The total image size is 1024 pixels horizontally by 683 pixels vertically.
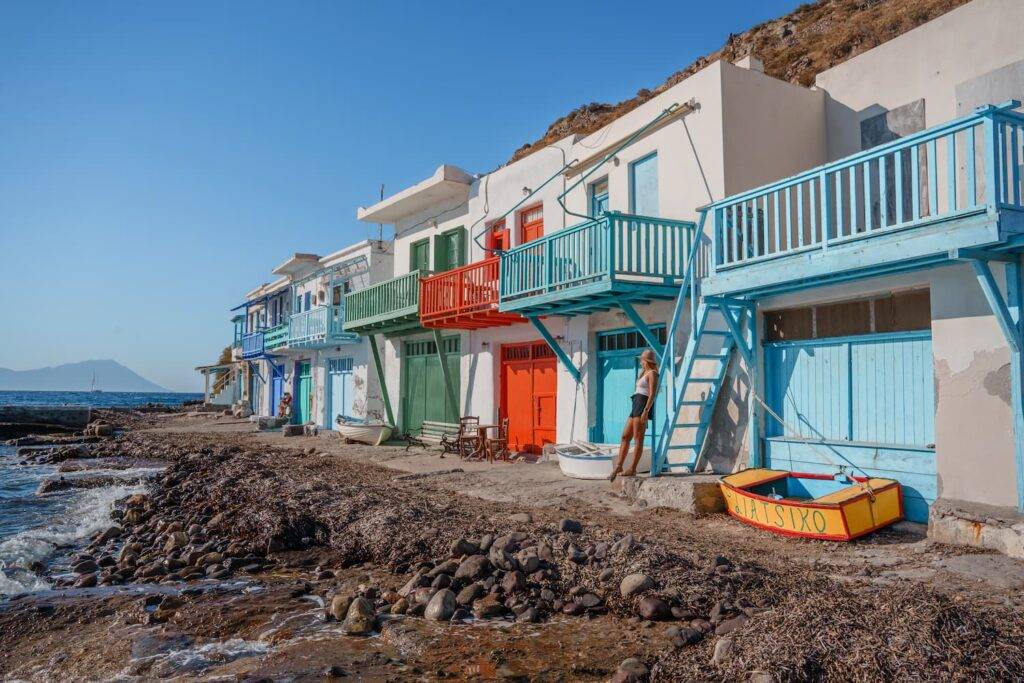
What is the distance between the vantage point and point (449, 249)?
19609 millimetres

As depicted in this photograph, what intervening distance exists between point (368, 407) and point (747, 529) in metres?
16.6

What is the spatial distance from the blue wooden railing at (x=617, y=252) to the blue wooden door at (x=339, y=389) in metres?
13.7

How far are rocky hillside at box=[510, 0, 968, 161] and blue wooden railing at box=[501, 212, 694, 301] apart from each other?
32.6 ft

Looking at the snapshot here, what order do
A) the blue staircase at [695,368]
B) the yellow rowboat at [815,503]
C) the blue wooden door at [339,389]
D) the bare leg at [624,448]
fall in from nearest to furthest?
1. the yellow rowboat at [815,503]
2. the blue staircase at [695,368]
3. the bare leg at [624,448]
4. the blue wooden door at [339,389]

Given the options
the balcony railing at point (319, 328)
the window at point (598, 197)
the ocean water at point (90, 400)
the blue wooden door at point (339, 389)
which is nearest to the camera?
the window at point (598, 197)

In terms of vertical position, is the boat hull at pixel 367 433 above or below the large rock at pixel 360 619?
above

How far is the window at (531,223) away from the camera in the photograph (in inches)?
619

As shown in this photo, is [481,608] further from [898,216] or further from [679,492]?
[898,216]

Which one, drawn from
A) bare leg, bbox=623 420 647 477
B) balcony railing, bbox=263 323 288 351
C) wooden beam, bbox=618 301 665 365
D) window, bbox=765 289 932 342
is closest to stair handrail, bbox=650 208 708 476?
bare leg, bbox=623 420 647 477

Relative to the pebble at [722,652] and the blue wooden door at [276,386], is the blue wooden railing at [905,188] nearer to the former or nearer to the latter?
the pebble at [722,652]

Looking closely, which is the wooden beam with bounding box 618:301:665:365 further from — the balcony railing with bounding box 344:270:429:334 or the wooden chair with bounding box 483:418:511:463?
→ the balcony railing with bounding box 344:270:429:334

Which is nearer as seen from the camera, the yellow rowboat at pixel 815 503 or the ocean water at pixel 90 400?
the yellow rowboat at pixel 815 503

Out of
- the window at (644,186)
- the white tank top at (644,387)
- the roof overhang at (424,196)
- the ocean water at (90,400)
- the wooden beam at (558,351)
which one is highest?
the roof overhang at (424,196)

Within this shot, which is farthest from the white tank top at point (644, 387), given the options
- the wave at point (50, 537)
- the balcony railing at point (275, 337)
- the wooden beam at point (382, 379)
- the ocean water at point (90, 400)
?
the ocean water at point (90, 400)
